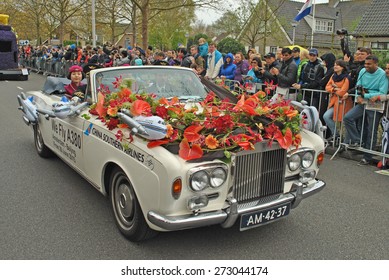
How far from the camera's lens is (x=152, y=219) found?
3.28 metres

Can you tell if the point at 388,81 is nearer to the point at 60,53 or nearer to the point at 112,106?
the point at 112,106

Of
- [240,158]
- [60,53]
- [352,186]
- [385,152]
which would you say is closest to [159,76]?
[240,158]

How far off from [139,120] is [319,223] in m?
2.36

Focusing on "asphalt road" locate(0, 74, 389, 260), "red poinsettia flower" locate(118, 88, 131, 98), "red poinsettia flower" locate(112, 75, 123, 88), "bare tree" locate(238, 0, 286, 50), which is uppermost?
"bare tree" locate(238, 0, 286, 50)

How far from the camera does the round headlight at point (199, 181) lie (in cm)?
325

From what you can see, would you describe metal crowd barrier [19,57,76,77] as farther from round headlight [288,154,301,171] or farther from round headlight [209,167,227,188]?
round headlight [209,167,227,188]

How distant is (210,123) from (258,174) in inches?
25.3

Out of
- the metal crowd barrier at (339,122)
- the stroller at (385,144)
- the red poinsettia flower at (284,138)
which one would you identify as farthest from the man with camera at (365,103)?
the red poinsettia flower at (284,138)

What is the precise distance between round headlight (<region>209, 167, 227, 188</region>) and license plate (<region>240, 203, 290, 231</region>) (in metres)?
Result: 0.36

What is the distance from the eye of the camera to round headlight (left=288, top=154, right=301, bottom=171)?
3.87 m

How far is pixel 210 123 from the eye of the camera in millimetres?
3582

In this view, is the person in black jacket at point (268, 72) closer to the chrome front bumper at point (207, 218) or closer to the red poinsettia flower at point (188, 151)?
the chrome front bumper at point (207, 218)

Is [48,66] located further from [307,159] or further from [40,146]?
[307,159]

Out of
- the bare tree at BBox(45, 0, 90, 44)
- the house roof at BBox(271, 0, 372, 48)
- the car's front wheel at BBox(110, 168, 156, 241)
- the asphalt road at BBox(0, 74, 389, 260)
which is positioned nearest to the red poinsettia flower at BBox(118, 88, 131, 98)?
the car's front wheel at BBox(110, 168, 156, 241)
